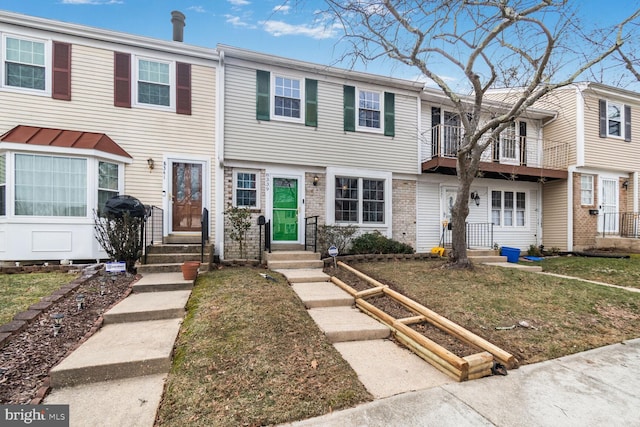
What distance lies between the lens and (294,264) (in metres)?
7.12

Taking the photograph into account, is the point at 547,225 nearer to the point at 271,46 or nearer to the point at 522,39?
the point at 522,39

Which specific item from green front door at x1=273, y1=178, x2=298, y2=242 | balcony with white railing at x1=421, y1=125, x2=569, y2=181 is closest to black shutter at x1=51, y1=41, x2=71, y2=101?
green front door at x1=273, y1=178, x2=298, y2=242

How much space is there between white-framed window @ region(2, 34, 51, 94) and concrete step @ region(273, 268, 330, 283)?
23.7ft

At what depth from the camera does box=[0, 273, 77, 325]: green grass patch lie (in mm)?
4062

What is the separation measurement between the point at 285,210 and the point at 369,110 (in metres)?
4.28

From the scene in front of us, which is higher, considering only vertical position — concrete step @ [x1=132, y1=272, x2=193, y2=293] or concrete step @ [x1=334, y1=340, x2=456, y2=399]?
concrete step @ [x1=132, y1=272, x2=193, y2=293]

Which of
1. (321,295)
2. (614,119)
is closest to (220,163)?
(321,295)

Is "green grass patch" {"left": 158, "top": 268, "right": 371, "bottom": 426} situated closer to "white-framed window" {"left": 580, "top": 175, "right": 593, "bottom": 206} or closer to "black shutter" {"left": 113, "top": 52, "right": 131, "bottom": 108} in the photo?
"black shutter" {"left": 113, "top": 52, "right": 131, "bottom": 108}

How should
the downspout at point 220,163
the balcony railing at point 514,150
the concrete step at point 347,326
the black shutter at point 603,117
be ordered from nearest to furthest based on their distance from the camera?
the concrete step at point 347,326 → the downspout at point 220,163 → the balcony railing at point 514,150 → the black shutter at point 603,117

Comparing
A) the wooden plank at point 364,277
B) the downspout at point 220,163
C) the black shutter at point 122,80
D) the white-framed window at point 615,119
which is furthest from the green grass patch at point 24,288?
the white-framed window at point 615,119

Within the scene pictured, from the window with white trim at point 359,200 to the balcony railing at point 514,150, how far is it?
7.72ft

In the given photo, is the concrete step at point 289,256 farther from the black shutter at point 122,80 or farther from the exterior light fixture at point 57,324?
the black shutter at point 122,80

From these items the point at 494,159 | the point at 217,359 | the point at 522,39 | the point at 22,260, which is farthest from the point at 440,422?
the point at 494,159

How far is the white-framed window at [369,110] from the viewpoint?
9602 millimetres
